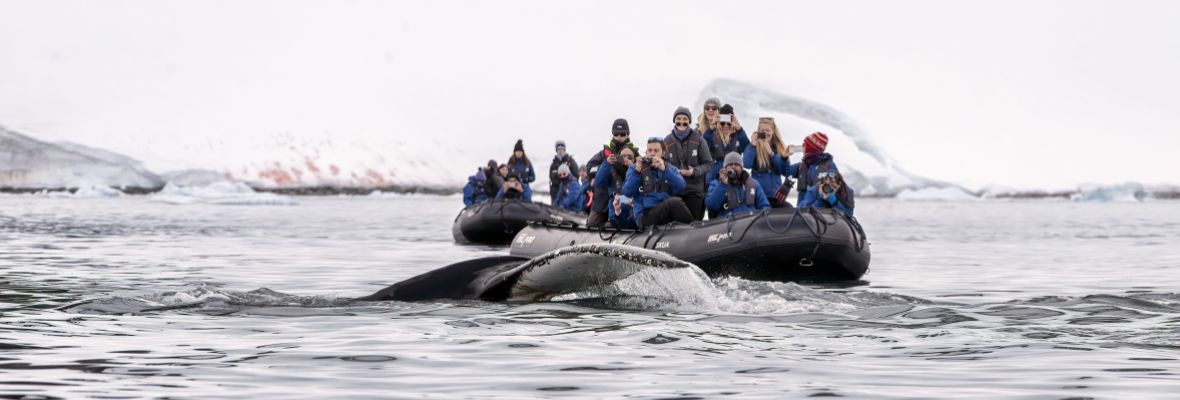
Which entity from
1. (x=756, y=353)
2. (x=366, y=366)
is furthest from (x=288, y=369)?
(x=756, y=353)

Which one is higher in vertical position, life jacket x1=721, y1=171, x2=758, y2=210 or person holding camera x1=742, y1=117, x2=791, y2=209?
person holding camera x1=742, y1=117, x2=791, y2=209

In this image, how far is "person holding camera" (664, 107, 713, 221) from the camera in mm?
18594

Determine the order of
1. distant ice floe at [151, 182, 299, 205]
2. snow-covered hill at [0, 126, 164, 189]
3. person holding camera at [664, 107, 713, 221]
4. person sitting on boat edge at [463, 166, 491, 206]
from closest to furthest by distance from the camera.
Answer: person holding camera at [664, 107, 713, 221] < person sitting on boat edge at [463, 166, 491, 206] < distant ice floe at [151, 182, 299, 205] < snow-covered hill at [0, 126, 164, 189]

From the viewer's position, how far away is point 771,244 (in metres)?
17.3

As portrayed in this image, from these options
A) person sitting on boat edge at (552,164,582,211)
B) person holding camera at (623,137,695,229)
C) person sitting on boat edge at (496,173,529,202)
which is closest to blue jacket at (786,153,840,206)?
person holding camera at (623,137,695,229)

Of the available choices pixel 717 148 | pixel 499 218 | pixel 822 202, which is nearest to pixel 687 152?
pixel 717 148

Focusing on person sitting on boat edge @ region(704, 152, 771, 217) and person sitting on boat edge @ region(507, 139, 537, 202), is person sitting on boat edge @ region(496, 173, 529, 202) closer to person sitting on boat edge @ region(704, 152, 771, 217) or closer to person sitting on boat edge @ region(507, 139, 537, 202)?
person sitting on boat edge @ region(507, 139, 537, 202)

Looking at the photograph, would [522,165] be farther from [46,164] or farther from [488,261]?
[46,164]

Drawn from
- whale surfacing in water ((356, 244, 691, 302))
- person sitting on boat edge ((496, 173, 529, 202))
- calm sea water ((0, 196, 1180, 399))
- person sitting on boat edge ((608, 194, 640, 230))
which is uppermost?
person sitting on boat edge ((496, 173, 529, 202))

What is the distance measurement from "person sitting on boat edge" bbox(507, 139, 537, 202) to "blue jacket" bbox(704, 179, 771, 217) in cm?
1382

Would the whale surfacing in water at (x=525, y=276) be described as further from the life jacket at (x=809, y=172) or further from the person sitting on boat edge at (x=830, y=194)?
the life jacket at (x=809, y=172)

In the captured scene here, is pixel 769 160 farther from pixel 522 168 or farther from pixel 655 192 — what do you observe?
pixel 522 168

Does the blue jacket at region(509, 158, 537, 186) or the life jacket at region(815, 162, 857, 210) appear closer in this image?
the life jacket at region(815, 162, 857, 210)

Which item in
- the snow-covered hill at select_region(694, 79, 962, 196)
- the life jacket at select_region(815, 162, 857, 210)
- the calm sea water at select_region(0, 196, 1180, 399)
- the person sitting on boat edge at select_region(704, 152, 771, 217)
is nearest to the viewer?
the calm sea water at select_region(0, 196, 1180, 399)
